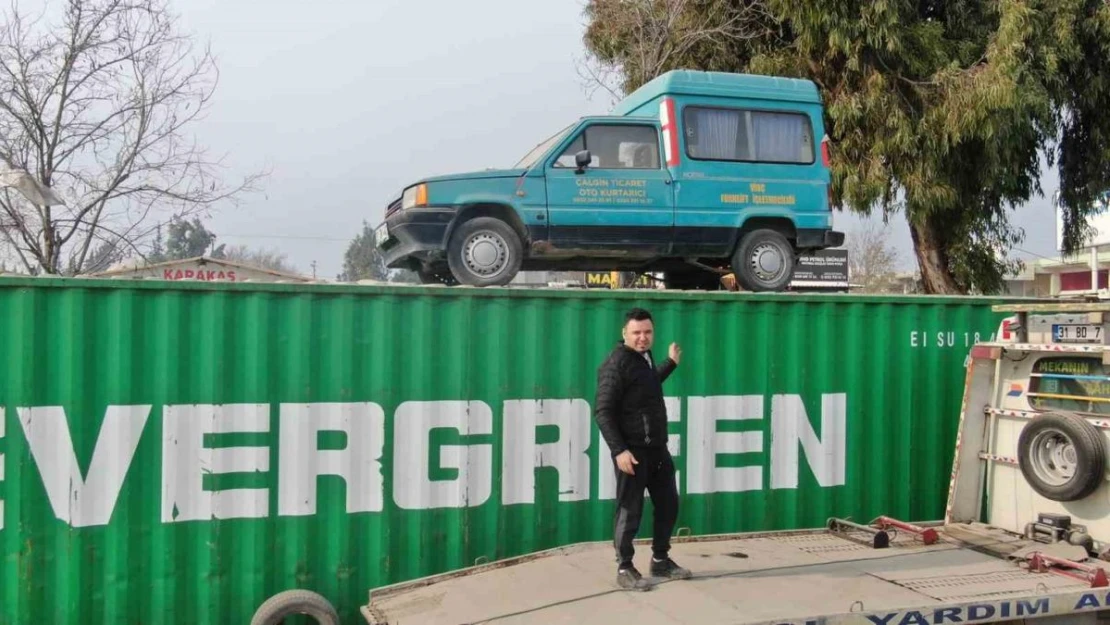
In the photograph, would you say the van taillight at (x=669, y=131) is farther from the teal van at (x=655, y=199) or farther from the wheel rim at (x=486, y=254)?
the wheel rim at (x=486, y=254)

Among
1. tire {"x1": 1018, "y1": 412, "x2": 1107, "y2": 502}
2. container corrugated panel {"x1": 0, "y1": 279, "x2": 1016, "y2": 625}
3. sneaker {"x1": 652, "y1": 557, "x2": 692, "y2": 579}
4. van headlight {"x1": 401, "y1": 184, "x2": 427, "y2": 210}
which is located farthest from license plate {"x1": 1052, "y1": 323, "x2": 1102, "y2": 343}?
van headlight {"x1": 401, "y1": 184, "x2": 427, "y2": 210}

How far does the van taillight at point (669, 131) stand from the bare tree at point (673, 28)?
6.76 m

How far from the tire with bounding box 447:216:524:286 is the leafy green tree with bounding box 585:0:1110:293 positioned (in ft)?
23.2

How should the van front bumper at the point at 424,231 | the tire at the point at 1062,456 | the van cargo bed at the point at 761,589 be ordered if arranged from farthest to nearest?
the van front bumper at the point at 424,231
the tire at the point at 1062,456
the van cargo bed at the point at 761,589

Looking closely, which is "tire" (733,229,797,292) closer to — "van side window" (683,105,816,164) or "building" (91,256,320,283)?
"van side window" (683,105,816,164)

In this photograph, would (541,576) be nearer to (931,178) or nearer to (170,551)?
(170,551)

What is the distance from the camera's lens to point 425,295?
558 centimetres

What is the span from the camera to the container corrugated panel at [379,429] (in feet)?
16.2

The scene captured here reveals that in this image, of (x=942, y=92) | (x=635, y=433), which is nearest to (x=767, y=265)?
(x=635, y=433)

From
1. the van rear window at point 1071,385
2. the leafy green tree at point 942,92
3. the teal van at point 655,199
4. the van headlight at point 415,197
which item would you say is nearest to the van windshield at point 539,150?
the teal van at point 655,199

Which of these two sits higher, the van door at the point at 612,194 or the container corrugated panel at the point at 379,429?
the van door at the point at 612,194

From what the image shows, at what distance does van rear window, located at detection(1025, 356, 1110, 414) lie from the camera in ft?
17.3

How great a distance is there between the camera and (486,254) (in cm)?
641

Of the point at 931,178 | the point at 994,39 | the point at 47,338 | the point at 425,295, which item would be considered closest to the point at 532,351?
the point at 425,295
